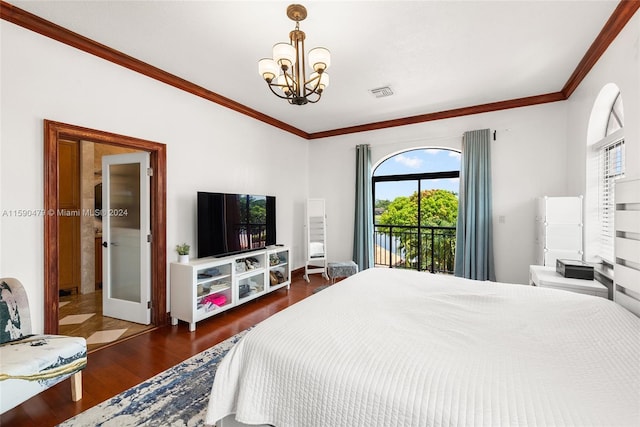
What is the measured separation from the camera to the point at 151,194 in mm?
3051

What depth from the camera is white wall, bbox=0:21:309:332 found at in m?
2.07

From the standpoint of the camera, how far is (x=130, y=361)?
2.35 m

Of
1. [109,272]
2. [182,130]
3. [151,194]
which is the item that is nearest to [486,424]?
[151,194]

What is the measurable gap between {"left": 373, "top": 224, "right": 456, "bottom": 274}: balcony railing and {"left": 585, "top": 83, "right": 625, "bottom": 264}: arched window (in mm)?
1737

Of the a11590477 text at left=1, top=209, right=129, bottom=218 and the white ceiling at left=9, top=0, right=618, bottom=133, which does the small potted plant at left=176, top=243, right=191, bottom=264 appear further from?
the white ceiling at left=9, top=0, right=618, bottom=133

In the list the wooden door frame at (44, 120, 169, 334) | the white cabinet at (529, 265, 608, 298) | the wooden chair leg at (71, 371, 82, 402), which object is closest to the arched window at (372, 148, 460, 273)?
the white cabinet at (529, 265, 608, 298)

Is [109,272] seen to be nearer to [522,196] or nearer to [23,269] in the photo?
[23,269]

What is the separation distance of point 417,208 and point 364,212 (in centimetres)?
91

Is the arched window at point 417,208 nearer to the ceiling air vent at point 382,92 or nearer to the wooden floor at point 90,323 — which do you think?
the ceiling air vent at point 382,92

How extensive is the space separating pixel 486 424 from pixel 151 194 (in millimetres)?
3333

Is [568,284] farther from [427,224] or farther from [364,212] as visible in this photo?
[364,212]

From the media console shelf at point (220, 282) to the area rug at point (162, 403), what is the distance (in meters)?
0.85

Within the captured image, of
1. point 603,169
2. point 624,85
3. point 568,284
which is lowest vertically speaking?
point 568,284

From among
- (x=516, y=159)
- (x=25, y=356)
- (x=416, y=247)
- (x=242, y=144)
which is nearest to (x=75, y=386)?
(x=25, y=356)
